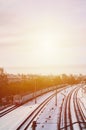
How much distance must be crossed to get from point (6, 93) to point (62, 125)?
3964 centimetres

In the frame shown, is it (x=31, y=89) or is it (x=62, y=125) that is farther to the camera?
(x=31, y=89)

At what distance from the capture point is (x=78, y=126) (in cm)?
2988

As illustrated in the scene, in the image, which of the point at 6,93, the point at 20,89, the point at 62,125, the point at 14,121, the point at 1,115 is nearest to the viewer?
the point at 62,125

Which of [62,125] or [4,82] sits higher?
[4,82]

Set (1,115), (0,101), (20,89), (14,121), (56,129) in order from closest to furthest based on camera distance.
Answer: (56,129), (14,121), (1,115), (0,101), (20,89)

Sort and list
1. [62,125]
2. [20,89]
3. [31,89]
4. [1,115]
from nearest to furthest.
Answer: [62,125]
[1,115]
[20,89]
[31,89]

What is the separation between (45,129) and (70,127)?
9.29 feet

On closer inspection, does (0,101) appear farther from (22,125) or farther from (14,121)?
(22,125)

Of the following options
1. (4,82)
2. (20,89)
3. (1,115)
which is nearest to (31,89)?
(20,89)

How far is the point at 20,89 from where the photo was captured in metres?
80.6

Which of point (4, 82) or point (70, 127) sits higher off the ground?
point (4, 82)

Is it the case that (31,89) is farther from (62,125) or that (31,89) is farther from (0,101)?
(62,125)

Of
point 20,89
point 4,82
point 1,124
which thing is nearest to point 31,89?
point 20,89

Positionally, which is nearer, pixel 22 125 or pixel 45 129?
pixel 45 129
